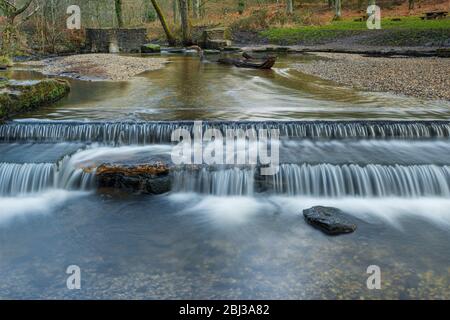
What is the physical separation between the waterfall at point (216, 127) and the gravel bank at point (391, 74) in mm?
4330

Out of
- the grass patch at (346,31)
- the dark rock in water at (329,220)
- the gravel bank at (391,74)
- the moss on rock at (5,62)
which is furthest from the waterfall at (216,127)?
the grass patch at (346,31)

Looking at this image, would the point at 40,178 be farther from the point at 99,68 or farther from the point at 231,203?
the point at 99,68

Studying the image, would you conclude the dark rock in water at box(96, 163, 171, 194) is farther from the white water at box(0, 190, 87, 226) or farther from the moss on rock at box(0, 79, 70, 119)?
the moss on rock at box(0, 79, 70, 119)

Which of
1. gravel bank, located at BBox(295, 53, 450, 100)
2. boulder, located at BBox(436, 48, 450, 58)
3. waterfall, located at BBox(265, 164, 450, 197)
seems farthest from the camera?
boulder, located at BBox(436, 48, 450, 58)

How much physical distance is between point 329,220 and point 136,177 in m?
3.72

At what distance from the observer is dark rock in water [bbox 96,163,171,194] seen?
28.7 ft

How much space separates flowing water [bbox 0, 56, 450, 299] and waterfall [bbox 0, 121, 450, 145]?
0.10 ft

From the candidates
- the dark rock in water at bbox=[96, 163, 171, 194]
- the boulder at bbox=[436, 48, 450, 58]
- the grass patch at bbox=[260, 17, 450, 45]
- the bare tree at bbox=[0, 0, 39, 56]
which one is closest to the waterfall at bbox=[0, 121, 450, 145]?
the dark rock in water at bbox=[96, 163, 171, 194]

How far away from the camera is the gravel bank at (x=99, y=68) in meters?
20.6

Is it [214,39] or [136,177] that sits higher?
[214,39]

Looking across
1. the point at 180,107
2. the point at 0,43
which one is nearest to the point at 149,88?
the point at 180,107

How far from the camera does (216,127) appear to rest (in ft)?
36.5

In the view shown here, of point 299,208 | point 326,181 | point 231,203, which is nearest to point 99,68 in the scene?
point 231,203

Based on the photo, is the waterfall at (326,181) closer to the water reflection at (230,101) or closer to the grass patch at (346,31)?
the water reflection at (230,101)
